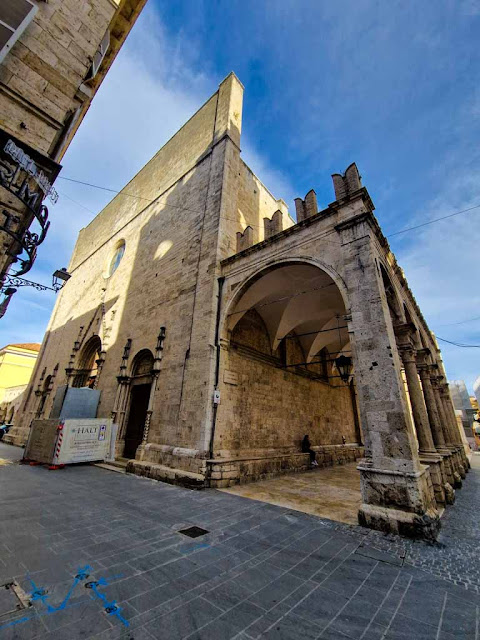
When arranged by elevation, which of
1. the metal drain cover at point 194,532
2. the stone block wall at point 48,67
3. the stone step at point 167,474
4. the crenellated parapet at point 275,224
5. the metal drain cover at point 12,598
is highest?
the crenellated parapet at point 275,224

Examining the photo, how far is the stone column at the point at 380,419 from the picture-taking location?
3930mm

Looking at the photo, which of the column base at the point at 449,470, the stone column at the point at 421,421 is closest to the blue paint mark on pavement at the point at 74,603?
the stone column at the point at 421,421

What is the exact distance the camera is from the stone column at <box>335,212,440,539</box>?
3.93 metres

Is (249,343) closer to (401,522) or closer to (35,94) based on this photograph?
(401,522)

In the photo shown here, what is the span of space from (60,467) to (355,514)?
329 inches

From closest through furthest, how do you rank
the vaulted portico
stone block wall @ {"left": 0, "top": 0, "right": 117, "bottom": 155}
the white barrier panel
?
stone block wall @ {"left": 0, "top": 0, "right": 117, "bottom": 155} < the vaulted portico < the white barrier panel

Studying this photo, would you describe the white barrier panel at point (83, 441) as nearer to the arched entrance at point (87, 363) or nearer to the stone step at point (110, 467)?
the stone step at point (110, 467)

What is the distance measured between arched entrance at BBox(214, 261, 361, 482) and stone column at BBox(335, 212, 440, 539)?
1.31 m

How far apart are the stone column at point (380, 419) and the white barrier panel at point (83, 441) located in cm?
855

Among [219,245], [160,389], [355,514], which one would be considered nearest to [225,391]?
[160,389]

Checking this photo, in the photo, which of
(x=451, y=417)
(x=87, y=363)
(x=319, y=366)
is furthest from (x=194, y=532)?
(x=87, y=363)

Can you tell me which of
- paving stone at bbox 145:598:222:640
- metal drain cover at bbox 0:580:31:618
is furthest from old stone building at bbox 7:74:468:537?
metal drain cover at bbox 0:580:31:618

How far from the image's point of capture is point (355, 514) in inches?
185

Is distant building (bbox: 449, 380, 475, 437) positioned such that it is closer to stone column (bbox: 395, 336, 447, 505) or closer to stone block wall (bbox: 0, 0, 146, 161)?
stone column (bbox: 395, 336, 447, 505)
